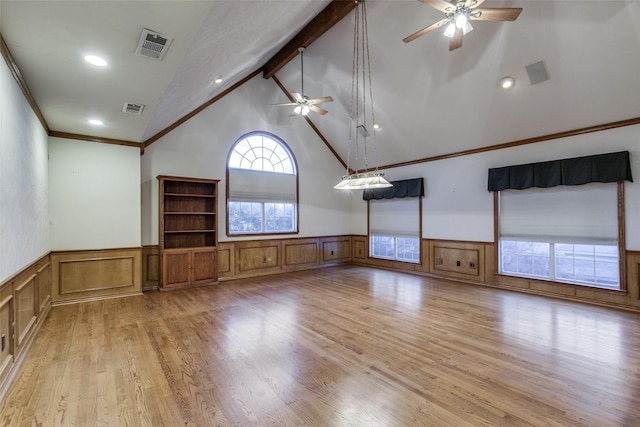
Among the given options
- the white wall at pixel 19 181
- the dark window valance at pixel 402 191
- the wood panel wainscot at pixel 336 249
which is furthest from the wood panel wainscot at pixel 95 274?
the dark window valance at pixel 402 191

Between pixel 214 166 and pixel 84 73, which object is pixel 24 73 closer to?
pixel 84 73

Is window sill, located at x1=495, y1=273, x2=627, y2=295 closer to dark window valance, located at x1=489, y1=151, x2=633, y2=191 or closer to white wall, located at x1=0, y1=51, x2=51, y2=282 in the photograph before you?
dark window valance, located at x1=489, y1=151, x2=633, y2=191

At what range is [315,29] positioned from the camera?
194 inches

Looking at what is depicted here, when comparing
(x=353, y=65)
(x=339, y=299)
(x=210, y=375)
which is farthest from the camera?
(x=353, y=65)

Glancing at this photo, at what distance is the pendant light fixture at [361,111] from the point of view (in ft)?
14.2

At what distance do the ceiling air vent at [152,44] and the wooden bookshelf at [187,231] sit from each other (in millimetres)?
3584

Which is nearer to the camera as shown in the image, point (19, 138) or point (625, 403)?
point (625, 403)

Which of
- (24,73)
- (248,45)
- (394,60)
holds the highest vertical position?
(394,60)

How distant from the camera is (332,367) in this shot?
2760 mm

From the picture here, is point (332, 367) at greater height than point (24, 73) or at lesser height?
lesser

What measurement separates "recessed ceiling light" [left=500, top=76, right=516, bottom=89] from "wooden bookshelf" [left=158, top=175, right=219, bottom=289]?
17.5 feet

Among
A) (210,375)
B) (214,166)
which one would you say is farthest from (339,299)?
(214,166)

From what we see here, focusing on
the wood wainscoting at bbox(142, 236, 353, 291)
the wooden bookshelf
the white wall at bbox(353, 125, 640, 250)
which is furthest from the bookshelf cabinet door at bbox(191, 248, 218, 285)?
the white wall at bbox(353, 125, 640, 250)

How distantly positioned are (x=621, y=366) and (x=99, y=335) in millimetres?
5329
